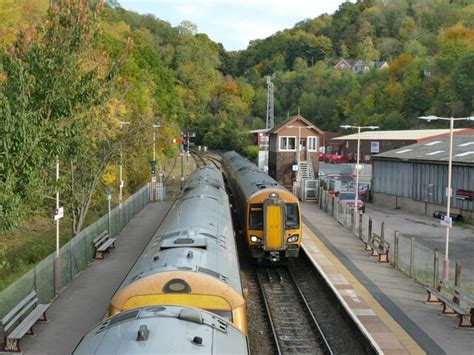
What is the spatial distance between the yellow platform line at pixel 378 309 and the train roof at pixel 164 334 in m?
7.62

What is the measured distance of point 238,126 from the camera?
100562 mm

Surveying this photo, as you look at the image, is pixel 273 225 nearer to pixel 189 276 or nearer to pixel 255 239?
pixel 255 239

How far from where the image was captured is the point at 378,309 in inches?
622

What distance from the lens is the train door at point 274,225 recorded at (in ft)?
→ 63.3

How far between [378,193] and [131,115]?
19.5m

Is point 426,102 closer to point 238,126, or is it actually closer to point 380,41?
point 238,126

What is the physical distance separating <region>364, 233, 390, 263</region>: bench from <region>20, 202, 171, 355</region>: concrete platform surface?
9.69m

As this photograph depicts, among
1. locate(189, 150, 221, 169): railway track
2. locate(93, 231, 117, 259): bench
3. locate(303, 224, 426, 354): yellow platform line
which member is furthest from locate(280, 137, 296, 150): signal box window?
locate(93, 231, 117, 259): bench

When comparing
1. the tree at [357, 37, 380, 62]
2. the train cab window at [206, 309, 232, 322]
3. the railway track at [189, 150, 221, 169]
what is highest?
the tree at [357, 37, 380, 62]

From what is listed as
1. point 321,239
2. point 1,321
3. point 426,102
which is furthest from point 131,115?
point 426,102

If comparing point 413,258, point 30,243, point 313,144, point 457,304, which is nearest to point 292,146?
point 313,144

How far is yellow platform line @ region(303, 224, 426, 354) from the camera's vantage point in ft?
43.2

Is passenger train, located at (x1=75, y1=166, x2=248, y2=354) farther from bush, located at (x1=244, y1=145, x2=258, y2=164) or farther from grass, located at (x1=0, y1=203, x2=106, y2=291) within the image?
bush, located at (x1=244, y1=145, x2=258, y2=164)

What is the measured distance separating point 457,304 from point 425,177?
2249cm
